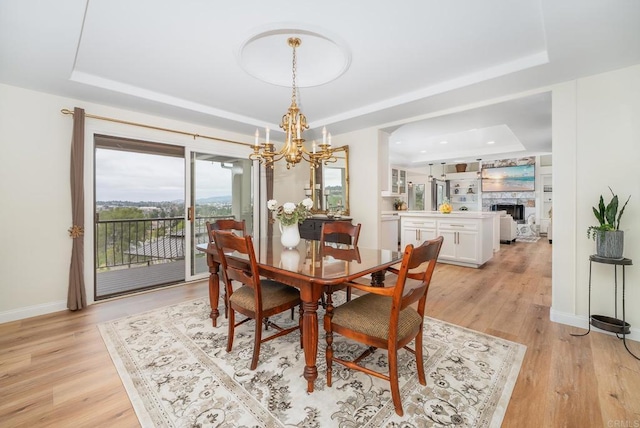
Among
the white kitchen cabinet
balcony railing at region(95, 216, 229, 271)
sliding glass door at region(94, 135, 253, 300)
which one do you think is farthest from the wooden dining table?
the white kitchen cabinet

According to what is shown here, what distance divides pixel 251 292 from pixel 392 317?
1107 millimetres

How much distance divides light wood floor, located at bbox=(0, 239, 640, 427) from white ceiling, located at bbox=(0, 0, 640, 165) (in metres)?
Result: 2.30

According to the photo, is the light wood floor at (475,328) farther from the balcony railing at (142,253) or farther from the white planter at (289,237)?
the white planter at (289,237)

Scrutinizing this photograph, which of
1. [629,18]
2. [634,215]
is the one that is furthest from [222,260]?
[634,215]

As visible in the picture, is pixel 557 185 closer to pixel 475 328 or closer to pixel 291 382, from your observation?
pixel 475 328

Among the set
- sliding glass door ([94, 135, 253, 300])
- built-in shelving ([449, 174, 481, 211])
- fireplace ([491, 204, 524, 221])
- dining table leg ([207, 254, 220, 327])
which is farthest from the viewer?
built-in shelving ([449, 174, 481, 211])

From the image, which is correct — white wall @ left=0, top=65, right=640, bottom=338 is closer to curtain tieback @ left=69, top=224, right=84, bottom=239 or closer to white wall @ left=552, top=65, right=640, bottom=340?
white wall @ left=552, top=65, right=640, bottom=340

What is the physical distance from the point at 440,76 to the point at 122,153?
A: 14.9 feet

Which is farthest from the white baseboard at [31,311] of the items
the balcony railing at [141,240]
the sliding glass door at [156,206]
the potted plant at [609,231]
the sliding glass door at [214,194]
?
the potted plant at [609,231]

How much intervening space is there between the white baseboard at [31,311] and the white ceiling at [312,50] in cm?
223

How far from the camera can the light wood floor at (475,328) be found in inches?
58.0

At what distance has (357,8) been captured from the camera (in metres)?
1.80

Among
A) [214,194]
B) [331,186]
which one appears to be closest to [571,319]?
[331,186]

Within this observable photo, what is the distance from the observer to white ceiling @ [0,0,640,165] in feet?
5.84
